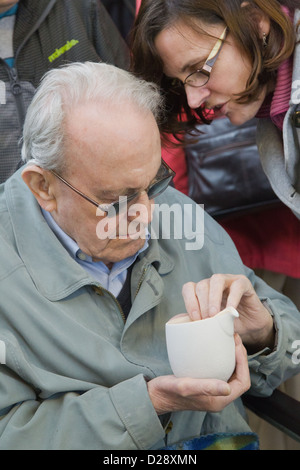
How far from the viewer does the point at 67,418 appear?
1.27m

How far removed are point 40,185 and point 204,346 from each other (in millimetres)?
528

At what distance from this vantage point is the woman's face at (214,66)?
1.60 m

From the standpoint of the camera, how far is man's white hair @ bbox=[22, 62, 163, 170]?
1.34m

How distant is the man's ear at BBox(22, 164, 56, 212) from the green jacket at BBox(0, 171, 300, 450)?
0.11 ft

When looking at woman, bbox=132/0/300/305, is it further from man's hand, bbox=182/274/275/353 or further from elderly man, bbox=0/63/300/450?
man's hand, bbox=182/274/275/353

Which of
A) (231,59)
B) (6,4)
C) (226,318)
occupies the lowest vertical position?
(226,318)

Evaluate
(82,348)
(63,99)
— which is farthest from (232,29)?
(82,348)

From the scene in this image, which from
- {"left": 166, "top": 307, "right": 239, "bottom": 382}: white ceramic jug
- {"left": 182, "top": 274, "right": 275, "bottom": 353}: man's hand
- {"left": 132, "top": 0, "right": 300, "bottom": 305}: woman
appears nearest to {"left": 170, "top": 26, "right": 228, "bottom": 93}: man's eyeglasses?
{"left": 132, "top": 0, "right": 300, "bottom": 305}: woman

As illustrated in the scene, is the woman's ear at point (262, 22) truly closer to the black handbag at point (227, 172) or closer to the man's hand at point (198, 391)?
the black handbag at point (227, 172)

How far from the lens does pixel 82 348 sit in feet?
4.42

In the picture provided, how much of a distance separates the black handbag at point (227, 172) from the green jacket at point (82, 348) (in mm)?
475

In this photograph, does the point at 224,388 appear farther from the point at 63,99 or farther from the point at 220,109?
the point at 220,109

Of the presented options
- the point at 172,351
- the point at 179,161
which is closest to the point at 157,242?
the point at 172,351
